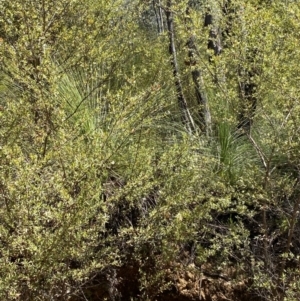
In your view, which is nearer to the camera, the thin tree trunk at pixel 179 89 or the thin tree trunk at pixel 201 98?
the thin tree trunk at pixel 201 98

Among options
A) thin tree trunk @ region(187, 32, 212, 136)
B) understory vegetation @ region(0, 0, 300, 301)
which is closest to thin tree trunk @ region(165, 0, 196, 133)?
understory vegetation @ region(0, 0, 300, 301)

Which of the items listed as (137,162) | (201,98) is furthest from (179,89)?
(137,162)

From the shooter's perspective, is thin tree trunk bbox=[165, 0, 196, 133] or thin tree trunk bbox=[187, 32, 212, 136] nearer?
thin tree trunk bbox=[187, 32, 212, 136]

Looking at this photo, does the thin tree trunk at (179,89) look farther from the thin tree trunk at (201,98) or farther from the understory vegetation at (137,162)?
the thin tree trunk at (201,98)

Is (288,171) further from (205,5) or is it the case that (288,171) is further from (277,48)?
(205,5)

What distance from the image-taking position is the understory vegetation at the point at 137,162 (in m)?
3.21

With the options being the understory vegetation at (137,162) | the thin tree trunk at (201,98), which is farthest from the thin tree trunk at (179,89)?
the thin tree trunk at (201,98)

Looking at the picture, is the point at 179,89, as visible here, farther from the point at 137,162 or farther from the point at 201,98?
the point at 137,162

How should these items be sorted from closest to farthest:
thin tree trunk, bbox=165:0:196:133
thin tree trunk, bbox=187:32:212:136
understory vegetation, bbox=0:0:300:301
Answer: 1. understory vegetation, bbox=0:0:300:301
2. thin tree trunk, bbox=187:32:212:136
3. thin tree trunk, bbox=165:0:196:133

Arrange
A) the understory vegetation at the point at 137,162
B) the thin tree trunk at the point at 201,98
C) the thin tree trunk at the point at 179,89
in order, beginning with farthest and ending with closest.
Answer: the thin tree trunk at the point at 179,89 → the thin tree trunk at the point at 201,98 → the understory vegetation at the point at 137,162

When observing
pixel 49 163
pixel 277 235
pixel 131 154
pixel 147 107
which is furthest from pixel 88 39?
pixel 277 235

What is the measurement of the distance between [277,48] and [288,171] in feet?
4.61

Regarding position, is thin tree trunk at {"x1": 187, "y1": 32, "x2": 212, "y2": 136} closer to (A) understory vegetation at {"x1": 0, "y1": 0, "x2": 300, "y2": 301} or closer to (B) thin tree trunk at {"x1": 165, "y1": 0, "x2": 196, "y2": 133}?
(A) understory vegetation at {"x1": 0, "y1": 0, "x2": 300, "y2": 301}

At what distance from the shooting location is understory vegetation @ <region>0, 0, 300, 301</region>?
3209mm
